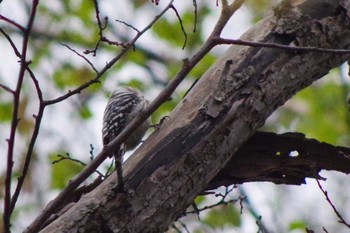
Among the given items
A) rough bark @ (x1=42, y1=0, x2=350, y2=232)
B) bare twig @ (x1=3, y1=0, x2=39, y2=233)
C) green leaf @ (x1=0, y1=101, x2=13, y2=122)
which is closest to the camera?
bare twig @ (x1=3, y1=0, x2=39, y2=233)

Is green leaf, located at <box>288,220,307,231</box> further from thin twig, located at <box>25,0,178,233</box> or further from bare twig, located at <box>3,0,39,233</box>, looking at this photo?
bare twig, located at <box>3,0,39,233</box>

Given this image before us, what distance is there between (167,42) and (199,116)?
5.16 m

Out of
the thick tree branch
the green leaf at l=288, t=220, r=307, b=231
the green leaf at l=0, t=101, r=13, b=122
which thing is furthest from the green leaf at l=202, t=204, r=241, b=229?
the green leaf at l=0, t=101, r=13, b=122

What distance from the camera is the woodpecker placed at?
3633 mm

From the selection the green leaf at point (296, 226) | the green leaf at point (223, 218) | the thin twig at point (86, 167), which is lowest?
the thin twig at point (86, 167)

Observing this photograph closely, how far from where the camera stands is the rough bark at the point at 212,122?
2754 millimetres

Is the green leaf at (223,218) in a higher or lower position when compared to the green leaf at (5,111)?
lower

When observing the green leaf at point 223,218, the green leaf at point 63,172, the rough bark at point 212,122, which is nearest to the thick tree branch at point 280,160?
the rough bark at point 212,122

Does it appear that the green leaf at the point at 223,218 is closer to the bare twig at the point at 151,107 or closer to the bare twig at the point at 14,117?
the bare twig at the point at 151,107

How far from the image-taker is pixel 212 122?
2.95m

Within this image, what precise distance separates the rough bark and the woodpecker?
0.53 m

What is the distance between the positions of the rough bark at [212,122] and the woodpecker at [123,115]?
21.1 inches

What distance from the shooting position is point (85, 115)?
8.39 m

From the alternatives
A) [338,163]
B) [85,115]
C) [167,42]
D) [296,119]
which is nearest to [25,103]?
[85,115]
